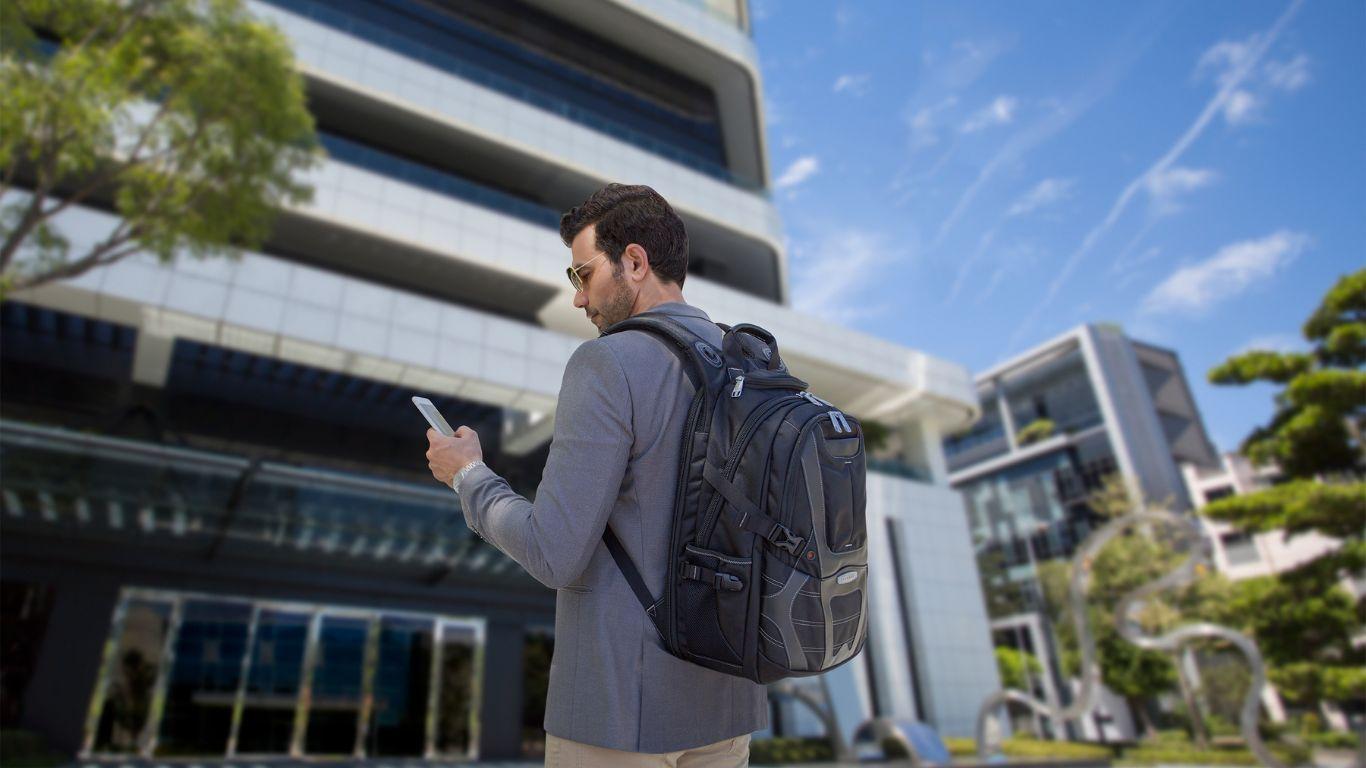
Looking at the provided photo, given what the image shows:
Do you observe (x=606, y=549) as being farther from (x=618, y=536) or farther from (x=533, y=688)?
(x=533, y=688)

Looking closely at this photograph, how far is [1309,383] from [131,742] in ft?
67.2

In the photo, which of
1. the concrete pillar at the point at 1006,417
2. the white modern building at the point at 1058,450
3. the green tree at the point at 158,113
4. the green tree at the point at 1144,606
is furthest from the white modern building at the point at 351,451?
the concrete pillar at the point at 1006,417

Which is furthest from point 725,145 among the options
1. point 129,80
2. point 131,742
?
point 131,742

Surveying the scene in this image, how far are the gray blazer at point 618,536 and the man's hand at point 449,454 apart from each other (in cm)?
3

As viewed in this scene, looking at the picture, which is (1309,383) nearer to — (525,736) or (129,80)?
(525,736)

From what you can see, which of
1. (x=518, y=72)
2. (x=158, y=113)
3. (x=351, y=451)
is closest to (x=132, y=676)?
(x=351, y=451)

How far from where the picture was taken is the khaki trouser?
103cm

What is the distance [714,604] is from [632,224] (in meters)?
0.70

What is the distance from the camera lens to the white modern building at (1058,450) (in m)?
38.1

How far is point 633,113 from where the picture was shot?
70.1 ft

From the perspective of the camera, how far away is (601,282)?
1.36m

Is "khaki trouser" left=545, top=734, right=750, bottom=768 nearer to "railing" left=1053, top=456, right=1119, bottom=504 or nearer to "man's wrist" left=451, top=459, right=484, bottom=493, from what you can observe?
"man's wrist" left=451, top=459, right=484, bottom=493

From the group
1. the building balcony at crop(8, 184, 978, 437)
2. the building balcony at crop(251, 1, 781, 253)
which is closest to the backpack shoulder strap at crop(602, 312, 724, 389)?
the building balcony at crop(8, 184, 978, 437)

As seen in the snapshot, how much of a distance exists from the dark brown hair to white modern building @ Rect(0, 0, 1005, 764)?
10.3m
